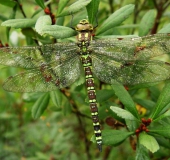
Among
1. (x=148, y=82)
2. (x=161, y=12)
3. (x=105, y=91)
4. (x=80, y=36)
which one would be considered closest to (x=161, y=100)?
(x=148, y=82)

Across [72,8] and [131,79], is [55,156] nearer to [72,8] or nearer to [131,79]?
[131,79]

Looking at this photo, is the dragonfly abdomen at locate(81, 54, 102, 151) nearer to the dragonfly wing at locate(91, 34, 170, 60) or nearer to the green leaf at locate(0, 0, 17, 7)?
the dragonfly wing at locate(91, 34, 170, 60)

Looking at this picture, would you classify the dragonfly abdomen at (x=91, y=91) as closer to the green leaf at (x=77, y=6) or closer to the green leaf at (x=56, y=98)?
the green leaf at (x=56, y=98)

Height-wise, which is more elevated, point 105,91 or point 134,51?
point 134,51

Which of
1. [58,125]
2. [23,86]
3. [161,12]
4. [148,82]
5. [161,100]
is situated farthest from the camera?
[58,125]

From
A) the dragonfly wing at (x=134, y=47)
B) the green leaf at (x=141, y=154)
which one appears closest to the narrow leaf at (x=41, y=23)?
the dragonfly wing at (x=134, y=47)

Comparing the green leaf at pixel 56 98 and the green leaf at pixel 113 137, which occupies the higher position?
the green leaf at pixel 56 98

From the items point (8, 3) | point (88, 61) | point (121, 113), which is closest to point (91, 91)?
point (88, 61)

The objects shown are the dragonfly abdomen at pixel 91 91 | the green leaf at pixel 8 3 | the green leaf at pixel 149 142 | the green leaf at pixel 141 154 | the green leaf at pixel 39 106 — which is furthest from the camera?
the green leaf at pixel 39 106
